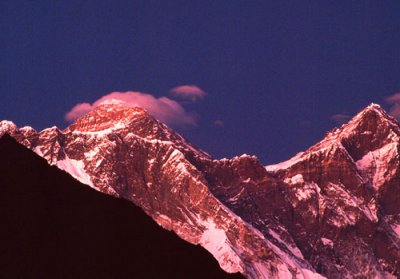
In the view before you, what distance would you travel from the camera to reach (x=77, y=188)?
4555 inches

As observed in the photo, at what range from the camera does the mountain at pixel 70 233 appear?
102 meters

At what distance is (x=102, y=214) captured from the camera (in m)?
114

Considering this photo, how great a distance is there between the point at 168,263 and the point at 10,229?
1863 cm

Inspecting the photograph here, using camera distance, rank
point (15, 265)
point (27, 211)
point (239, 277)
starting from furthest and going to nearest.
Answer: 1. point (239, 277)
2. point (27, 211)
3. point (15, 265)

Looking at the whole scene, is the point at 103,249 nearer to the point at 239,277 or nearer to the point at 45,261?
the point at 45,261

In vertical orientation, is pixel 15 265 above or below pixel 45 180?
below

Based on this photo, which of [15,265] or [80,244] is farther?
[80,244]

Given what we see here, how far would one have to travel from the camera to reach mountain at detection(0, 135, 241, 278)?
101812 millimetres

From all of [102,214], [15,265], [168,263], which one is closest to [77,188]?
[102,214]

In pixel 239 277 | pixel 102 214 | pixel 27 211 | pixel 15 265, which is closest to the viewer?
pixel 15 265

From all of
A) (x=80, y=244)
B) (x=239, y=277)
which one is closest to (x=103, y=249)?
(x=80, y=244)

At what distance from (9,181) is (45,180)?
4.92 meters

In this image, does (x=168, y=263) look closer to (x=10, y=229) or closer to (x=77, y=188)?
(x=77, y=188)

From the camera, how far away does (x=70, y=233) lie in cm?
10738
